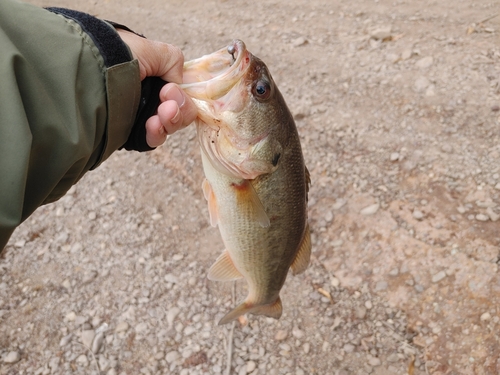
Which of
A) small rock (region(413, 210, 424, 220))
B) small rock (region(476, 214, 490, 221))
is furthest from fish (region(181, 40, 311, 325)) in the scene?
small rock (region(476, 214, 490, 221))

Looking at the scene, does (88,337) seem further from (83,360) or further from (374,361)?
(374,361)

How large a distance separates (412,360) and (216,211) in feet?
6.21

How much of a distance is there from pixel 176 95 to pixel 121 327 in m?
2.21

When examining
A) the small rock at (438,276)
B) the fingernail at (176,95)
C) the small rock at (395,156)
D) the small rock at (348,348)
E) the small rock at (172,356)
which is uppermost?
the fingernail at (176,95)

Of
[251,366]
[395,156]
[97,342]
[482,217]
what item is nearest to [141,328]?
[97,342]

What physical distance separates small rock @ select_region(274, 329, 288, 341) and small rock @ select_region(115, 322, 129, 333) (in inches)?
45.6

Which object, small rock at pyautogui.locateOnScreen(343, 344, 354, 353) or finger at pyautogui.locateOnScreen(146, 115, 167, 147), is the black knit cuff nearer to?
finger at pyautogui.locateOnScreen(146, 115, 167, 147)

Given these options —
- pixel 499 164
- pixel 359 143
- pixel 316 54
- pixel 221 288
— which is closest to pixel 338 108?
pixel 359 143

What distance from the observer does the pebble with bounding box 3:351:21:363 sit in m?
3.38

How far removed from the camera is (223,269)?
2.80 metres

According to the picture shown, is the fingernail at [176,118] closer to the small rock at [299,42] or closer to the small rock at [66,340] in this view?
the small rock at [66,340]

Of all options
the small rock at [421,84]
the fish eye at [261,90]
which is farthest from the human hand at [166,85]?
the small rock at [421,84]

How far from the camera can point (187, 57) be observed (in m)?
6.45

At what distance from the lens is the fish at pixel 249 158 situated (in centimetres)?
215
